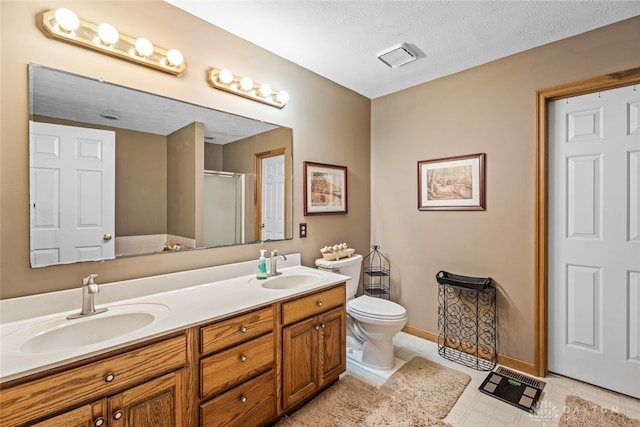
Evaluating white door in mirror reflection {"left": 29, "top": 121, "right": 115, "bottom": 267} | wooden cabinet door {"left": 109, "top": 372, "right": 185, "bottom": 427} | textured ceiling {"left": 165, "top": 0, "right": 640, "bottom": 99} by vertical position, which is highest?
textured ceiling {"left": 165, "top": 0, "right": 640, "bottom": 99}

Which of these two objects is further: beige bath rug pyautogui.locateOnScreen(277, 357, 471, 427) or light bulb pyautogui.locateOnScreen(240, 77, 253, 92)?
light bulb pyautogui.locateOnScreen(240, 77, 253, 92)

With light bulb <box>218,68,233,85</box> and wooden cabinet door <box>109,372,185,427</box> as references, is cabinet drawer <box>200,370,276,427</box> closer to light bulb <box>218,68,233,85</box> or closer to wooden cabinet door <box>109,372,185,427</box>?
wooden cabinet door <box>109,372,185,427</box>

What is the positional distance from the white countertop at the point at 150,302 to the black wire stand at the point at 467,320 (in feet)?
3.70

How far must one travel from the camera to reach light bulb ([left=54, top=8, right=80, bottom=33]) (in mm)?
1278

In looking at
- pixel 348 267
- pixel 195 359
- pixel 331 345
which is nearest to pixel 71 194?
pixel 195 359

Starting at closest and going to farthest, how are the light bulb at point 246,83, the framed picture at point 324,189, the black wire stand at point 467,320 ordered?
the light bulb at point 246,83 < the black wire stand at point 467,320 < the framed picture at point 324,189

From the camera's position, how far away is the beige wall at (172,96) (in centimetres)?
123

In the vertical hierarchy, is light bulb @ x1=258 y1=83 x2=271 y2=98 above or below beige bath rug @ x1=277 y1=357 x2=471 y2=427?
above

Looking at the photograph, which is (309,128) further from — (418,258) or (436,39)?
(418,258)

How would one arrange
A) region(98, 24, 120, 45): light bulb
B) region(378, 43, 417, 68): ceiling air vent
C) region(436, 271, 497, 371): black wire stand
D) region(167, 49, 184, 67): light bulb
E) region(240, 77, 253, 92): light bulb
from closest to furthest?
1. region(98, 24, 120, 45): light bulb
2. region(167, 49, 184, 67): light bulb
3. region(240, 77, 253, 92): light bulb
4. region(378, 43, 417, 68): ceiling air vent
5. region(436, 271, 497, 371): black wire stand

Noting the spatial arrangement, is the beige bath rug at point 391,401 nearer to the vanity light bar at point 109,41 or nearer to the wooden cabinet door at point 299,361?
the wooden cabinet door at point 299,361

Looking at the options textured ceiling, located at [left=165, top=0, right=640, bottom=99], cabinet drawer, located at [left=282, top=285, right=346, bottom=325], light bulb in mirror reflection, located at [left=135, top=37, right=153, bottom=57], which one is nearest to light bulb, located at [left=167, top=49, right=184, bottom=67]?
light bulb in mirror reflection, located at [left=135, top=37, right=153, bottom=57]

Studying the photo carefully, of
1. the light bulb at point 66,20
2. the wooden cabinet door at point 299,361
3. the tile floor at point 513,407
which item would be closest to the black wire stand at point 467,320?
the tile floor at point 513,407

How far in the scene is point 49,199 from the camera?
1312 mm
